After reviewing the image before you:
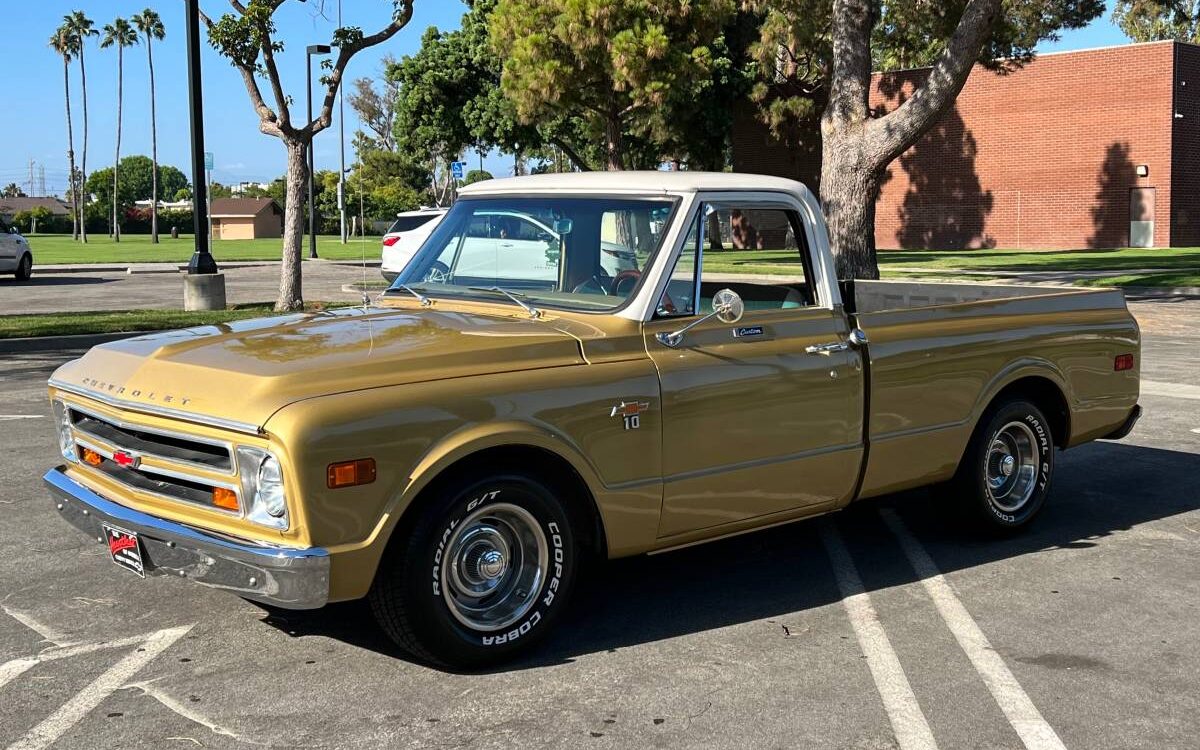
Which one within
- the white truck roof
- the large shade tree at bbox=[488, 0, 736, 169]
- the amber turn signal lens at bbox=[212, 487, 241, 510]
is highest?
the large shade tree at bbox=[488, 0, 736, 169]

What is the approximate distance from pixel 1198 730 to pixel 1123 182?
1649 inches

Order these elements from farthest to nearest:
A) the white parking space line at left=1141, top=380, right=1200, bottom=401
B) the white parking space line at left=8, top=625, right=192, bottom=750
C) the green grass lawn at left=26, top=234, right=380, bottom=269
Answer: the green grass lawn at left=26, top=234, right=380, bottom=269, the white parking space line at left=1141, top=380, right=1200, bottom=401, the white parking space line at left=8, top=625, right=192, bottom=750

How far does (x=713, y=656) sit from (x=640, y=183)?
2.09 m

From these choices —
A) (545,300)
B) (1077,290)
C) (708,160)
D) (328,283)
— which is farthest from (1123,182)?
(545,300)

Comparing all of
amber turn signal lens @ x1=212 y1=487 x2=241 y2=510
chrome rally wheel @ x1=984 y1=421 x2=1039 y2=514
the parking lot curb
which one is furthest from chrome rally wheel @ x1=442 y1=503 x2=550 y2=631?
the parking lot curb

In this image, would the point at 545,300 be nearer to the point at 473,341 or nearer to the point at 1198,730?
the point at 473,341

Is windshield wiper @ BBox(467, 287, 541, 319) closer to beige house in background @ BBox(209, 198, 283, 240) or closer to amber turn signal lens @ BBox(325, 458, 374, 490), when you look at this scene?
amber turn signal lens @ BBox(325, 458, 374, 490)

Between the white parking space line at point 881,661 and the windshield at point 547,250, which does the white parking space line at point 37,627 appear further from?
the white parking space line at point 881,661

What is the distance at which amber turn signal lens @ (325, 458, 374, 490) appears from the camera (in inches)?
166

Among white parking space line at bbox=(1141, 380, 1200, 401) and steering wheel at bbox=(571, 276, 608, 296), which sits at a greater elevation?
steering wheel at bbox=(571, 276, 608, 296)

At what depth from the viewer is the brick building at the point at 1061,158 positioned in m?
41.3

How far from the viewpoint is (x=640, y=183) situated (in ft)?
18.6

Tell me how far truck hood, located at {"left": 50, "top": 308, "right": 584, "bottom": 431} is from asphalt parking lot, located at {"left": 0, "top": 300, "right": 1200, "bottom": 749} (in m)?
1.01

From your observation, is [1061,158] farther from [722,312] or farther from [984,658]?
[984,658]
